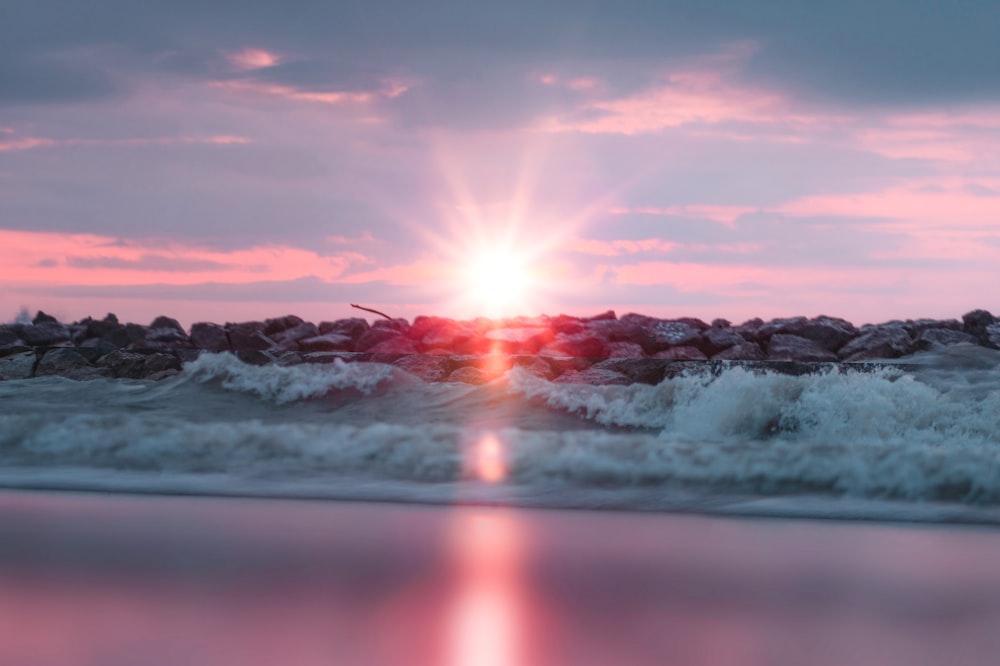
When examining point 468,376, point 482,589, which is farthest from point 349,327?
point 482,589

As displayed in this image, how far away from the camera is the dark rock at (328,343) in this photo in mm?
13969

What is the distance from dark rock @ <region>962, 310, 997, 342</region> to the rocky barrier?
17 millimetres

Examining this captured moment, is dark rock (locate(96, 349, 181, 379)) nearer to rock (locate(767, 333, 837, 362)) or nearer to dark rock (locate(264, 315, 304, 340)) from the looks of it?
dark rock (locate(264, 315, 304, 340))

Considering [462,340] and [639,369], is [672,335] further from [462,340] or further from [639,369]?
[639,369]

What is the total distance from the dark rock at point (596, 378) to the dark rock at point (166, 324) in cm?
796

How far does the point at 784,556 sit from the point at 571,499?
4.34 feet

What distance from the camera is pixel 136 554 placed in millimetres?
3426

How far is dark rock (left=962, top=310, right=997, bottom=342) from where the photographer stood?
14669 mm

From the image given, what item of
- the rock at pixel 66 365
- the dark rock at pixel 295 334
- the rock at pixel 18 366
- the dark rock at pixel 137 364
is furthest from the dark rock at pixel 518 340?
the rock at pixel 18 366

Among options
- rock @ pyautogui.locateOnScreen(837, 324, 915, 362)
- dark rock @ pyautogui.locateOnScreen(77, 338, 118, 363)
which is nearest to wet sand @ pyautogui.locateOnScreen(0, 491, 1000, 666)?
dark rock @ pyautogui.locateOnScreen(77, 338, 118, 363)

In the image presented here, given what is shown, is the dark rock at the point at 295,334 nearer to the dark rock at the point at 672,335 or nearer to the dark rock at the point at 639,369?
the dark rock at the point at 672,335

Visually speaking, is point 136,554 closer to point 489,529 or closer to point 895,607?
point 489,529

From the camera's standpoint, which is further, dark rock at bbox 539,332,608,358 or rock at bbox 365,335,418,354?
rock at bbox 365,335,418,354

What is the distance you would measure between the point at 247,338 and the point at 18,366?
10.5ft
